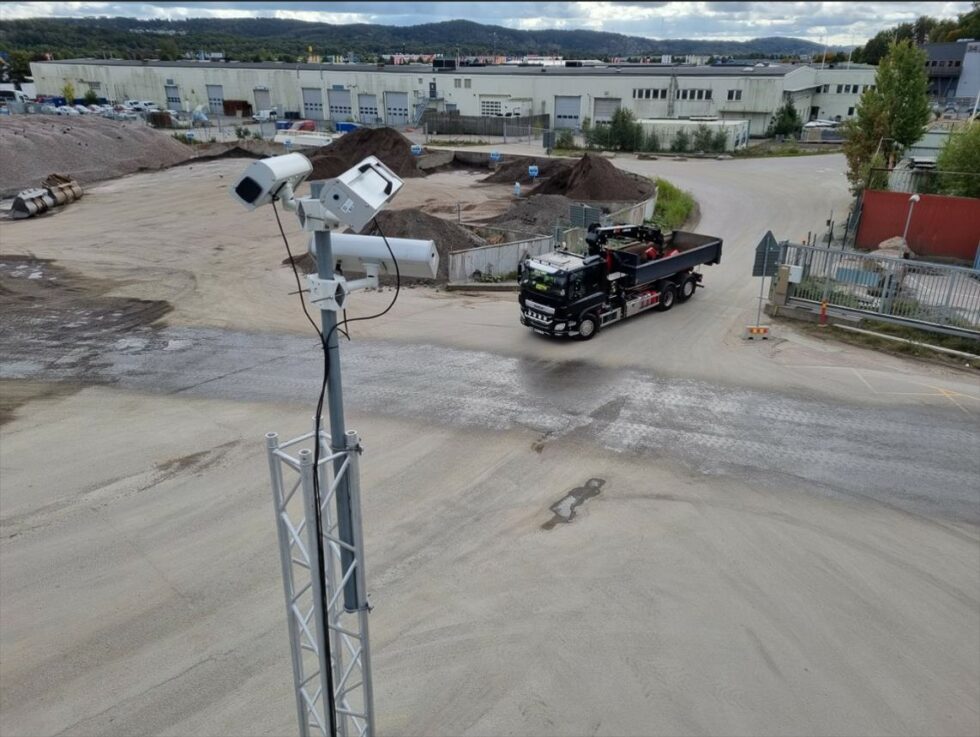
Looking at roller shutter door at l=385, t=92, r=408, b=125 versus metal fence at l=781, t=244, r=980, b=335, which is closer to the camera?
metal fence at l=781, t=244, r=980, b=335

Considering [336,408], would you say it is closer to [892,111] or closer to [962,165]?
[962,165]

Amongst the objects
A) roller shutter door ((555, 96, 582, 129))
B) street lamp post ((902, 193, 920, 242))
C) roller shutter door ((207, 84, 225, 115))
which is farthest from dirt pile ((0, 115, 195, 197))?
street lamp post ((902, 193, 920, 242))

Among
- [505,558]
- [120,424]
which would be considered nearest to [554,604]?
[505,558]

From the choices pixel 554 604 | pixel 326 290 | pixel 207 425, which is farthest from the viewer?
pixel 207 425

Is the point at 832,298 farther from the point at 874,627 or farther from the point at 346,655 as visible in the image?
the point at 346,655

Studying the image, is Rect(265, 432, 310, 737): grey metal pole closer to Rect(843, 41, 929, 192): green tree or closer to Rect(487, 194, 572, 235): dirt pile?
Rect(487, 194, 572, 235): dirt pile

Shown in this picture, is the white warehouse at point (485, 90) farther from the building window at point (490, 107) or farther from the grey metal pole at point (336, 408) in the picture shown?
the grey metal pole at point (336, 408)

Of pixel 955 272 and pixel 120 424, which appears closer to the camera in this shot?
pixel 120 424
